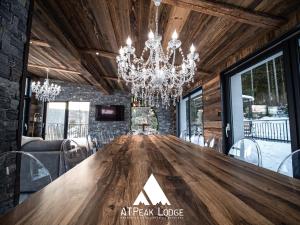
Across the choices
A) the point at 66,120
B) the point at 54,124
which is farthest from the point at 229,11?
the point at 54,124

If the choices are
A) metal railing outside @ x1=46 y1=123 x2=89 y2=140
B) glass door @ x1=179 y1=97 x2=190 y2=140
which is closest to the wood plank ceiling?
glass door @ x1=179 y1=97 x2=190 y2=140

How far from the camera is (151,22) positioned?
244 cm

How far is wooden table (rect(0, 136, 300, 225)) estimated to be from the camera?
0.47 meters

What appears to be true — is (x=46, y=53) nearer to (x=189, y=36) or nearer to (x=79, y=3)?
(x=79, y=3)

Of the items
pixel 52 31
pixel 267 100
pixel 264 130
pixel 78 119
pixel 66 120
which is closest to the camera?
pixel 52 31

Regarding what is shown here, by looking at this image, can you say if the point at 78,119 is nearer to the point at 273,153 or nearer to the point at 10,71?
the point at 10,71

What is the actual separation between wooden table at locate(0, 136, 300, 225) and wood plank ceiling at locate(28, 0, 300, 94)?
6.01 ft

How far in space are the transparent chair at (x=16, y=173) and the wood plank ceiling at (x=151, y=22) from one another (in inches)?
70.2

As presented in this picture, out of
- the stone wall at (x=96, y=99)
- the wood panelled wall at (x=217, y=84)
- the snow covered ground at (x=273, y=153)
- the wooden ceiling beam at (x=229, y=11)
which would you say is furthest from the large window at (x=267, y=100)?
the stone wall at (x=96, y=99)

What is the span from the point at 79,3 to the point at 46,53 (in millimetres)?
2748

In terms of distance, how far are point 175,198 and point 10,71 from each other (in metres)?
1.70

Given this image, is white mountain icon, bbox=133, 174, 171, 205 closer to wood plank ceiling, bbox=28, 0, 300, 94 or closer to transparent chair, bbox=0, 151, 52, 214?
transparent chair, bbox=0, 151, 52, 214

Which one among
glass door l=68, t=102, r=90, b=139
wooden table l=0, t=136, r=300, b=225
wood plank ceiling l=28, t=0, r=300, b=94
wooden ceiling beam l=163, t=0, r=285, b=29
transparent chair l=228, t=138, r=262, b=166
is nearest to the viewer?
wooden table l=0, t=136, r=300, b=225

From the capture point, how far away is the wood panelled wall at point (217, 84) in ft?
7.48
